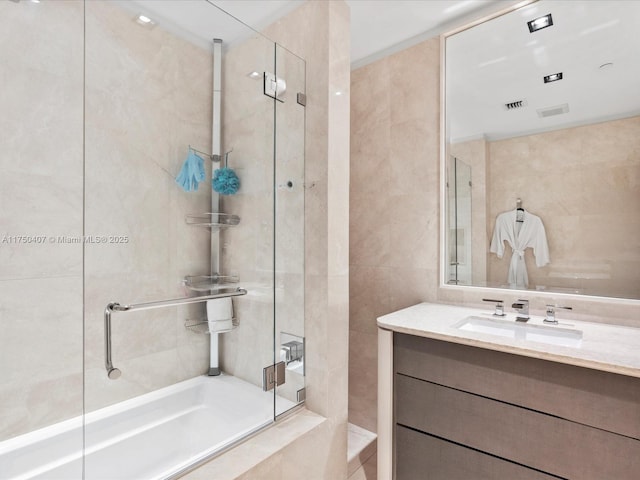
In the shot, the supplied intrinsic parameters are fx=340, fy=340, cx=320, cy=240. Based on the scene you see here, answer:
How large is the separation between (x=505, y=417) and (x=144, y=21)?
2016mm

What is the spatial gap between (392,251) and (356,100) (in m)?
1.02

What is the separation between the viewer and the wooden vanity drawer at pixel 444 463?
3.96 feet

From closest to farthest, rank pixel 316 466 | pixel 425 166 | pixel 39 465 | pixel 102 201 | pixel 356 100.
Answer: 1. pixel 39 465
2. pixel 102 201
3. pixel 316 466
4. pixel 425 166
5. pixel 356 100

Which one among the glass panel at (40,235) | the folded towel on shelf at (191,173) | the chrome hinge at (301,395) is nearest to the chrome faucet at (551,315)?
the chrome hinge at (301,395)

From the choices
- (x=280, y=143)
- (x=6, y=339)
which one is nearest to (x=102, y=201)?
(x=6, y=339)

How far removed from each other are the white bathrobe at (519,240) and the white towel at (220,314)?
1362mm

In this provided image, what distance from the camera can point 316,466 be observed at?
56.3 inches

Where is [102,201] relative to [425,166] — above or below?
below

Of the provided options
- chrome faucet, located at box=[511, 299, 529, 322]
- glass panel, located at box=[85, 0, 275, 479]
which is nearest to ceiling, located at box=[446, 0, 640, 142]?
chrome faucet, located at box=[511, 299, 529, 322]

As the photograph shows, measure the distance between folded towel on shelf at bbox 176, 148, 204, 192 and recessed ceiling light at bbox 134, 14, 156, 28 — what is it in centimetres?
50

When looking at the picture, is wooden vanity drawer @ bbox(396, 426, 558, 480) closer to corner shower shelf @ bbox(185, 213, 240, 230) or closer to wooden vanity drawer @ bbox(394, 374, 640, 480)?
wooden vanity drawer @ bbox(394, 374, 640, 480)

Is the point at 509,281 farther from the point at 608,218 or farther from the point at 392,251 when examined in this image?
the point at 392,251

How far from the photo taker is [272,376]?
1.53 m

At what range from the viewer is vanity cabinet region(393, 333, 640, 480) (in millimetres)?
1041
